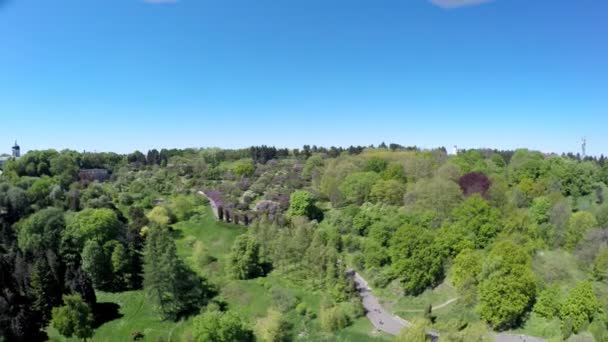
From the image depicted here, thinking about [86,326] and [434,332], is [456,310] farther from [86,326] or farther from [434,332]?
[86,326]

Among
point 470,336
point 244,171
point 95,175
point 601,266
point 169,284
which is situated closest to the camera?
point 470,336

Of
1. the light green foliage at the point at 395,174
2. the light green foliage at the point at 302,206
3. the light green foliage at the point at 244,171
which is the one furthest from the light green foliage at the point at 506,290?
the light green foliage at the point at 244,171

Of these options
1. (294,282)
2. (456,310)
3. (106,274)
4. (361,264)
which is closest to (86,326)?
(106,274)

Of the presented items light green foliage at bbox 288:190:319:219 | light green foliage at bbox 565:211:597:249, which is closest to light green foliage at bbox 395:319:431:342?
light green foliage at bbox 565:211:597:249

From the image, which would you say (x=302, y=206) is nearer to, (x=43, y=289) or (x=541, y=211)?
(x=541, y=211)

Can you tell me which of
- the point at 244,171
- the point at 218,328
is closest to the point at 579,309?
the point at 218,328

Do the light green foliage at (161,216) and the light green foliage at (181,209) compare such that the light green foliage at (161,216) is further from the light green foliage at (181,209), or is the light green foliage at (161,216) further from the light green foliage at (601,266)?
the light green foliage at (601,266)
